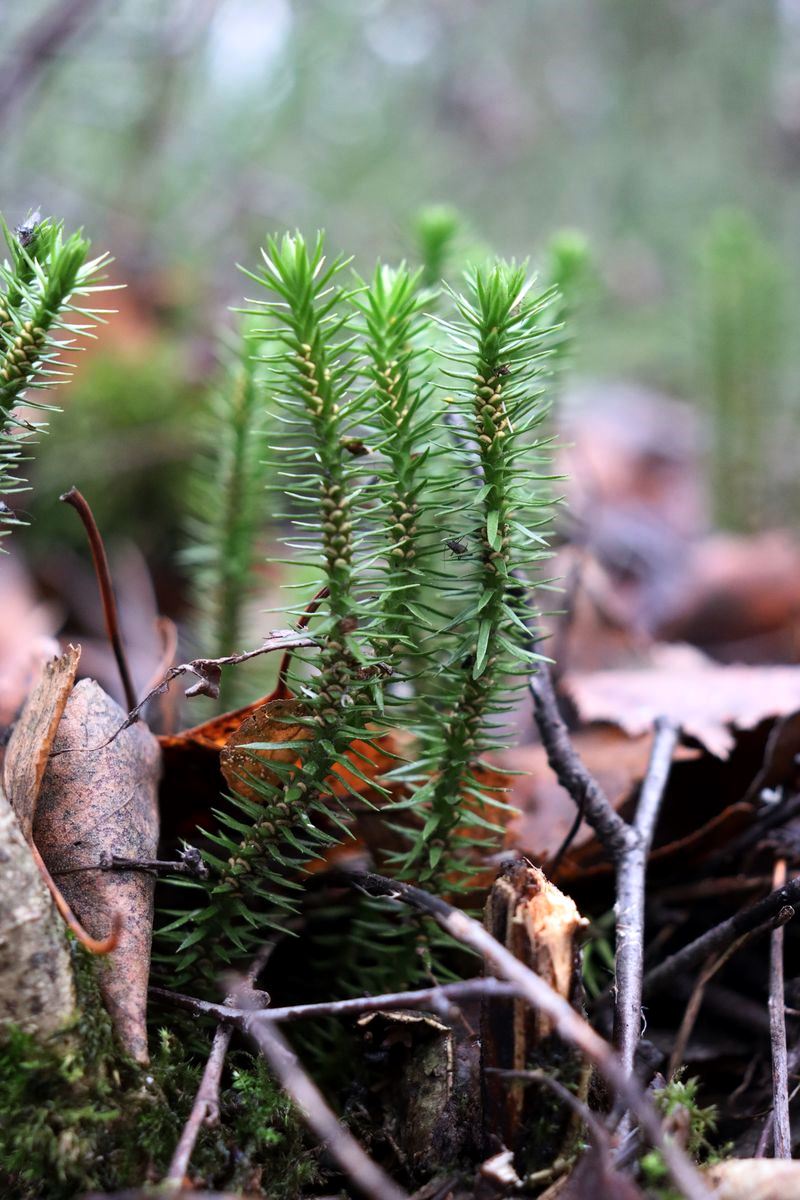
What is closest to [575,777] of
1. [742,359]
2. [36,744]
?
[36,744]

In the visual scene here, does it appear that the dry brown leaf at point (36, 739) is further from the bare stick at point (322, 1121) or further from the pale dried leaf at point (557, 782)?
the pale dried leaf at point (557, 782)

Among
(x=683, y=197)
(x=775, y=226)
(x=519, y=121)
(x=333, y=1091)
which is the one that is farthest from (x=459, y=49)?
(x=333, y=1091)

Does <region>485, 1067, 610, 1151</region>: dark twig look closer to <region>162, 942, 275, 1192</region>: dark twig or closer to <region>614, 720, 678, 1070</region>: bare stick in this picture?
<region>614, 720, 678, 1070</region>: bare stick

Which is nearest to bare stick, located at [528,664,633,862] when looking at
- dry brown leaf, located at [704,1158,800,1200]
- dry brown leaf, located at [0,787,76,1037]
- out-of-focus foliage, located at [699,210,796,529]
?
dry brown leaf, located at [704,1158,800,1200]

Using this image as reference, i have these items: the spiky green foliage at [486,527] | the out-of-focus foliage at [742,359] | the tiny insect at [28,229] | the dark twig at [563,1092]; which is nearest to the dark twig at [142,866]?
the spiky green foliage at [486,527]

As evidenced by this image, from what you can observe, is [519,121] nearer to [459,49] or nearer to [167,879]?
[459,49]

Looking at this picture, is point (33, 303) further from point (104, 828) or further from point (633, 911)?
point (633, 911)
